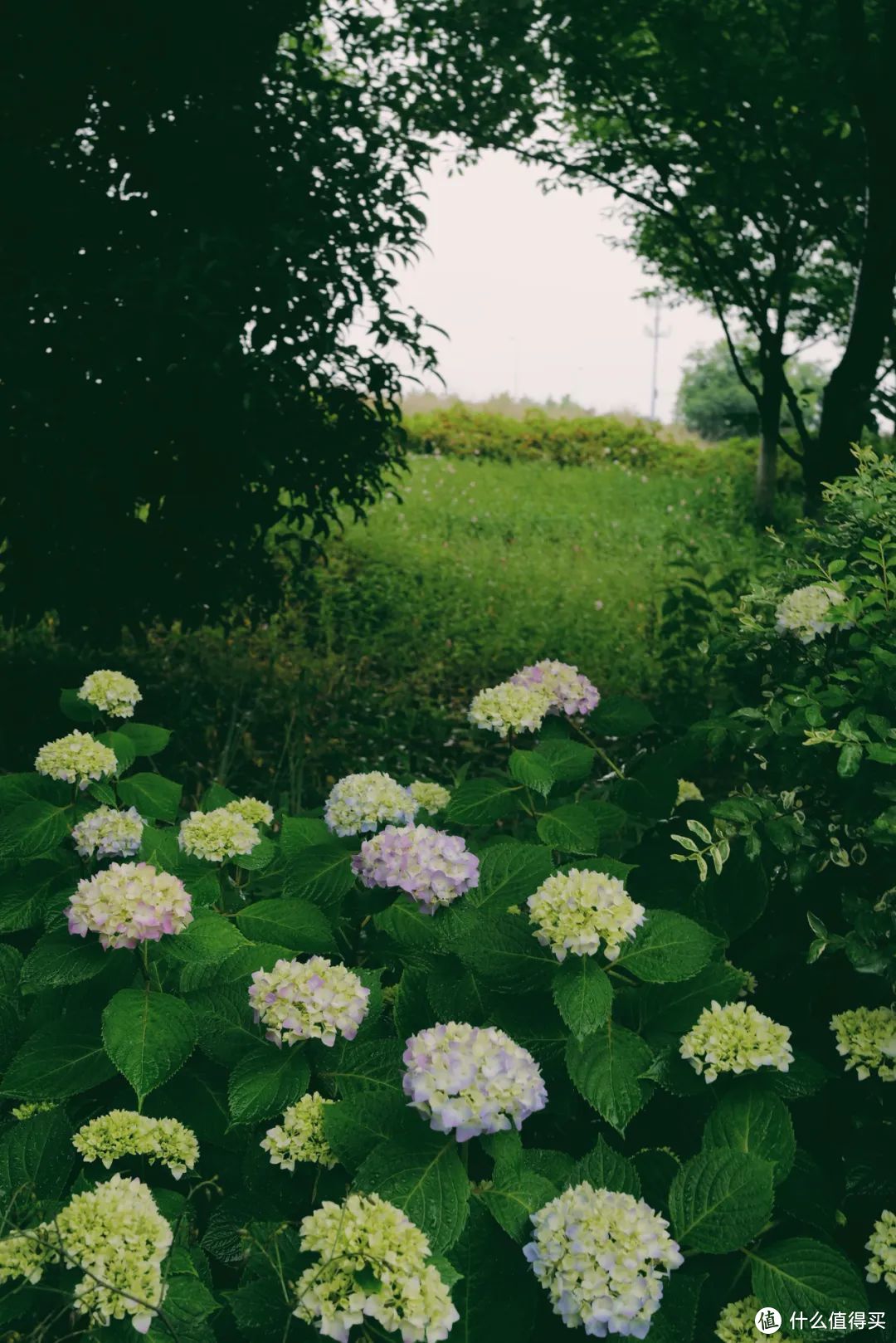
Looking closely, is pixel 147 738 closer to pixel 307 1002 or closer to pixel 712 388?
pixel 307 1002

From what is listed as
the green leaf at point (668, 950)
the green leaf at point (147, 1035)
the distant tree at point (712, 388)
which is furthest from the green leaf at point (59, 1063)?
the distant tree at point (712, 388)

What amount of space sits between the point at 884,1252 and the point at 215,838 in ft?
4.42

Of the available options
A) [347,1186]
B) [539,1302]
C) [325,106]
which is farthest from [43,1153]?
[325,106]

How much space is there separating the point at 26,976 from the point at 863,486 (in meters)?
2.02

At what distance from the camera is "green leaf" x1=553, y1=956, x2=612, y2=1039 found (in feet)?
5.54

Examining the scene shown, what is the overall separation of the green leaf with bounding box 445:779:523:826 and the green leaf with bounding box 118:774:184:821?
620 mm

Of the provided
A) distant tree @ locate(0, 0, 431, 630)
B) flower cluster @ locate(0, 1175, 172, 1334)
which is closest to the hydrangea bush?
flower cluster @ locate(0, 1175, 172, 1334)

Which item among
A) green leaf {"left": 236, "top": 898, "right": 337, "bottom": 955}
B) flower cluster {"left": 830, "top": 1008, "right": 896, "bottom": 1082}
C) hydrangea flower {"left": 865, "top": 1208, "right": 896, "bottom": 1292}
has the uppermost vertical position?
green leaf {"left": 236, "top": 898, "right": 337, "bottom": 955}

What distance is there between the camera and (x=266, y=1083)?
1688 millimetres

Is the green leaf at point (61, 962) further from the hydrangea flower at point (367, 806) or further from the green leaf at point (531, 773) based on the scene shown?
the green leaf at point (531, 773)

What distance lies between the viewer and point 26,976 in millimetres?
1809

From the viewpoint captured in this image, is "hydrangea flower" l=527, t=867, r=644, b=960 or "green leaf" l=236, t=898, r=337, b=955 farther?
"green leaf" l=236, t=898, r=337, b=955

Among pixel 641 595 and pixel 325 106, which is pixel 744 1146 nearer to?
pixel 325 106

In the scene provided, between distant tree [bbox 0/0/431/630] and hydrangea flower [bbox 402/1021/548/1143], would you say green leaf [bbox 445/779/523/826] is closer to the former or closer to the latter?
hydrangea flower [bbox 402/1021/548/1143]
